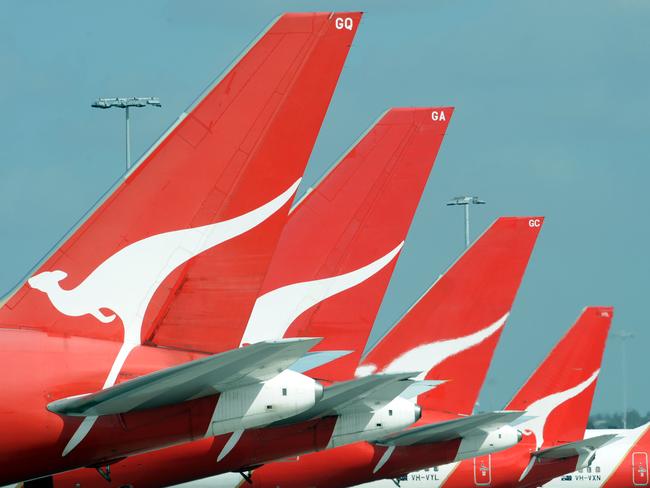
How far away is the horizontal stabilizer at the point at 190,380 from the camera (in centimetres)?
1355

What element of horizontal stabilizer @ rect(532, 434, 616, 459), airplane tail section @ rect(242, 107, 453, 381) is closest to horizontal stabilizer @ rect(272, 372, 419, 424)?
airplane tail section @ rect(242, 107, 453, 381)

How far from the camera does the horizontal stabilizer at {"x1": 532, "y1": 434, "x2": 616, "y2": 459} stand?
36.7 metres

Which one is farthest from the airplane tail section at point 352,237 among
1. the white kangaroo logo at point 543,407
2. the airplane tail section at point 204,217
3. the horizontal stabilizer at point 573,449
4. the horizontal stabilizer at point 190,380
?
the white kangaroo logo at point 543,407

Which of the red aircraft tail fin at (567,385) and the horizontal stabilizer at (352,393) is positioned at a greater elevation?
the red aircraft tail fin at (567,385)

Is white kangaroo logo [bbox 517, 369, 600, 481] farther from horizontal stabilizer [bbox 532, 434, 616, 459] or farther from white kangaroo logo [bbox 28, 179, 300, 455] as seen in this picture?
white kangaroo logo [bbox 28, 179, 300, 455]

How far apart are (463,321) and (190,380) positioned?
729 inches

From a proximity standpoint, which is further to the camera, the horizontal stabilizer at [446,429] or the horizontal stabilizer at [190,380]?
the horizontal stabilizer at [446,429]

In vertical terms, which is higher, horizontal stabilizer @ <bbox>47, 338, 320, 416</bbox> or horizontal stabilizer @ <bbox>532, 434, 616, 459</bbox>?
horizontal stabilizer @ <bbox>532, 434, 616, 459</bbox>

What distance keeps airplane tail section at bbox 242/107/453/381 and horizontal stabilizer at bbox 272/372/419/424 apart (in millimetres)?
1960

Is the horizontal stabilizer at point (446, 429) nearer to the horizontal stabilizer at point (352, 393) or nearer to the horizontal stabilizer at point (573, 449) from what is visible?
the horizontal stabilizer at point (352, 393)

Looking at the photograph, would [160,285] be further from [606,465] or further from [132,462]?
[606,465]

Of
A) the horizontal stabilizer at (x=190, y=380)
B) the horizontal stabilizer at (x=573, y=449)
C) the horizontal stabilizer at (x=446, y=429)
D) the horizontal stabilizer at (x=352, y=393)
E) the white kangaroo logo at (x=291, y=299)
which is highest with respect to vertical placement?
the white kangaroo logo at (x=291, y=299)

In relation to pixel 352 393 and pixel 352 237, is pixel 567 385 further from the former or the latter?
pixel 352 393

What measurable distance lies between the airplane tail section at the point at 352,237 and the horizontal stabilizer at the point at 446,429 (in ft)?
11.2
